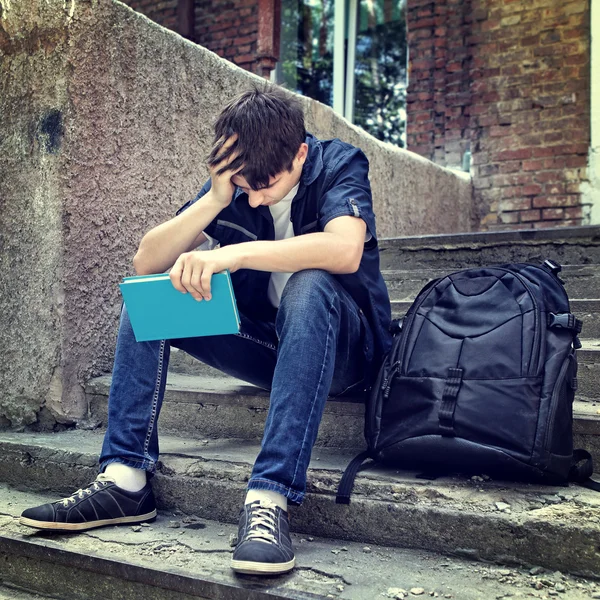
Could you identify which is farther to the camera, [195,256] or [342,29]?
[342,29]

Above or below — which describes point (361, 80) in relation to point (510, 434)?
above

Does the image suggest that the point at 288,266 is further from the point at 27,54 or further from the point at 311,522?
the point at 27,54

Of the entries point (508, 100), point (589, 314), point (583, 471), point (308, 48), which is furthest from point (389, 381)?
point (308, 48)

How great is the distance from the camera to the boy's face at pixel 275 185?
1.62 metres

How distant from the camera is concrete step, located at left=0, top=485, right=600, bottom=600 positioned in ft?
4.12

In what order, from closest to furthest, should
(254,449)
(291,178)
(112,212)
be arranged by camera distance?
1. (291,178)
2. (254,449)
3. (112,212)

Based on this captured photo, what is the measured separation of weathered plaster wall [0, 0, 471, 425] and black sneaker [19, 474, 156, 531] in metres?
0.66

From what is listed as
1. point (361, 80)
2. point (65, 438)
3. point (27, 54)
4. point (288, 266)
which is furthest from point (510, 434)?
point (361, 80)

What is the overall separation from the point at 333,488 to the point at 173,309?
1.81 ft

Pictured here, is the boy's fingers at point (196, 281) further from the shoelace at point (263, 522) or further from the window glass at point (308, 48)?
the window glass at point (308, 48)

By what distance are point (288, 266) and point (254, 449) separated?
23.3 inches

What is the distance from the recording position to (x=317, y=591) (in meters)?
1.24

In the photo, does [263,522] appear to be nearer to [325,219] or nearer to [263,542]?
[263,542]

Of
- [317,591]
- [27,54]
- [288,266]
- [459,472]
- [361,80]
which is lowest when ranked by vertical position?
[317,591]
